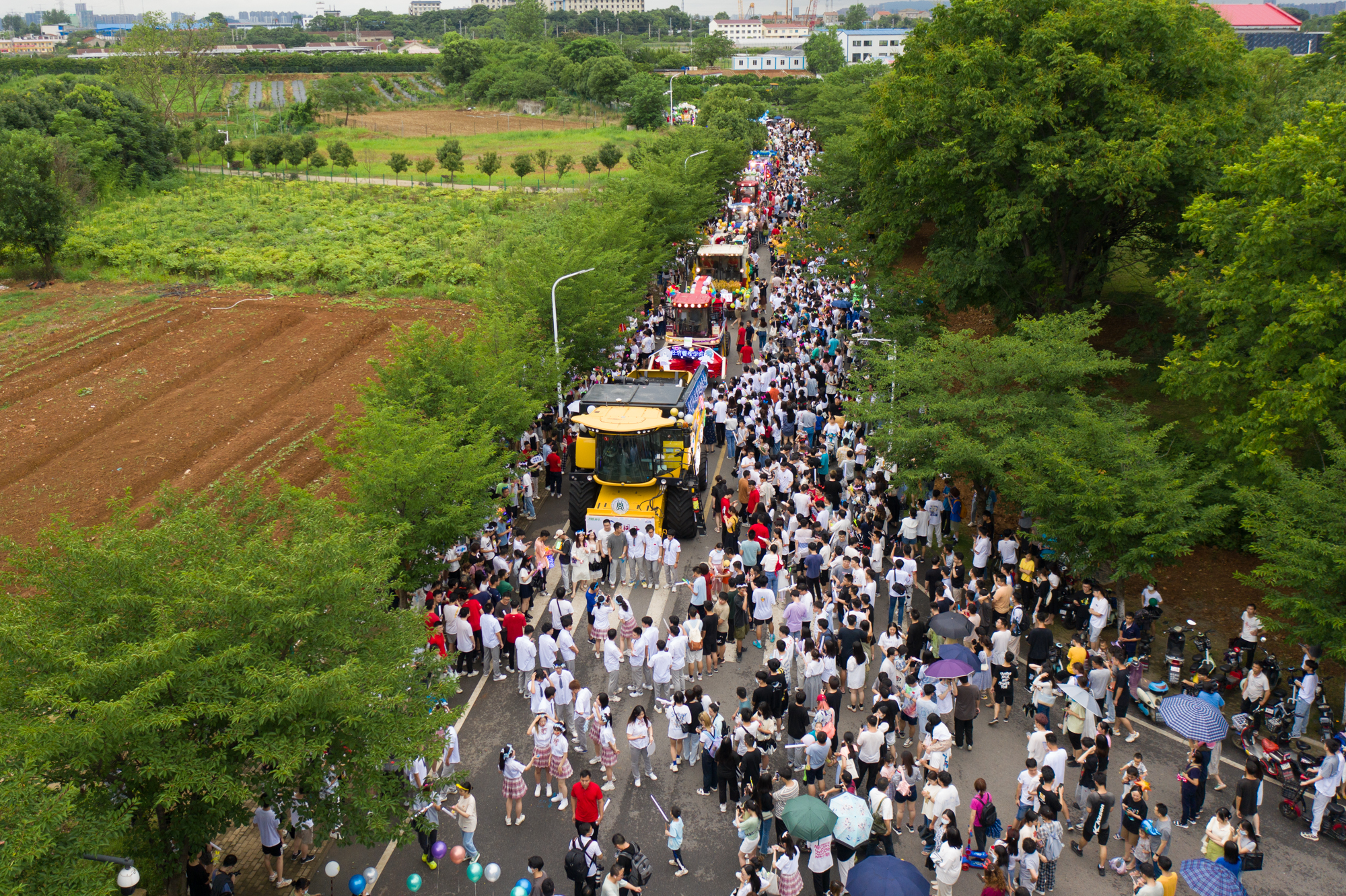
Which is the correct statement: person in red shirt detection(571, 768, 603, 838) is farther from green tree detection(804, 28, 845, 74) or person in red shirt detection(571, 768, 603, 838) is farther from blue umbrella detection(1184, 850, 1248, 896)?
green tree detection(804, 28, 845, 74)

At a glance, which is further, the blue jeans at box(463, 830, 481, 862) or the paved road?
the blue jeans at box(463, 830, 481, 862)

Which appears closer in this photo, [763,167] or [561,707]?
[561,707]

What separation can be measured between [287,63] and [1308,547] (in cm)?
14088

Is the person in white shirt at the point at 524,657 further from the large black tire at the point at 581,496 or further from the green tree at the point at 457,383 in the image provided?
the large black tire at the point at 581,496

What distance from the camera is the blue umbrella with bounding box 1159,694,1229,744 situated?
37.1ft

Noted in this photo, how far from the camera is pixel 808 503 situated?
742 inches

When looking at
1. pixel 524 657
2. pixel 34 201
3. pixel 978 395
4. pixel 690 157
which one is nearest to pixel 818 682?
pixel 524 657

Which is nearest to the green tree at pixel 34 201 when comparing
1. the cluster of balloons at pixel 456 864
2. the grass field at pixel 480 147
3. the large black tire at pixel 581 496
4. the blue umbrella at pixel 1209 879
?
the grass field at pixel 480 147

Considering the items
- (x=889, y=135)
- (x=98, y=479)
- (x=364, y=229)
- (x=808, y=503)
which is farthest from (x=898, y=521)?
(x=364, y=229)

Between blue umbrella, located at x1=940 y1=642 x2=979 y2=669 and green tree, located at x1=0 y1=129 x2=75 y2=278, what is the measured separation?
4512 cm

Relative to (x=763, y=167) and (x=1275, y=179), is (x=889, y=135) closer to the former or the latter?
(x=1275, y=179)

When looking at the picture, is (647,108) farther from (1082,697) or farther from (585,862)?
(585,862)

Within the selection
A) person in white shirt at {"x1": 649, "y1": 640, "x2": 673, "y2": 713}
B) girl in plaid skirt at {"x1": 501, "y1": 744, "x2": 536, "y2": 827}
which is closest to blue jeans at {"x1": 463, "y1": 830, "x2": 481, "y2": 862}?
girl in plaid skirt at {"x1": 501, "y1": 744, "x2": 536, "y2": 827}

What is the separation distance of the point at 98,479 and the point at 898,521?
1989 cm
